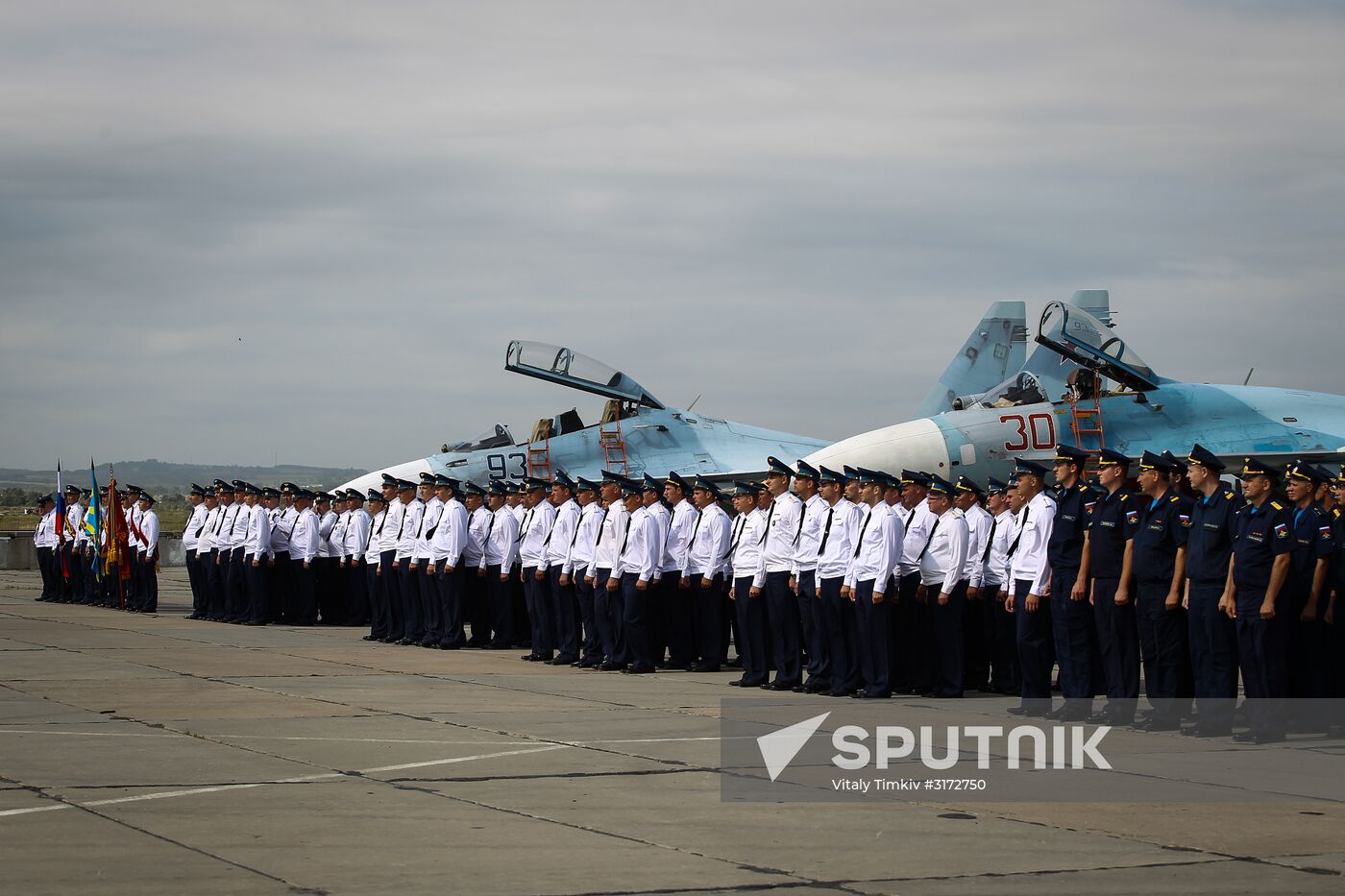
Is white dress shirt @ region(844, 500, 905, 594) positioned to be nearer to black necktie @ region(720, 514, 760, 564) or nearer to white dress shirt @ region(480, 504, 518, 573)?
black necktie @ region(720, 514, 760, 564)

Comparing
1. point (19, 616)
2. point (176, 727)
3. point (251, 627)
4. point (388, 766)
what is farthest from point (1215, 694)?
point (19, 616)

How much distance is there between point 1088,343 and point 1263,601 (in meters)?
10.2

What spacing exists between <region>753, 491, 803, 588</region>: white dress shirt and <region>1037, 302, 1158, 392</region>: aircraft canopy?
796 cm

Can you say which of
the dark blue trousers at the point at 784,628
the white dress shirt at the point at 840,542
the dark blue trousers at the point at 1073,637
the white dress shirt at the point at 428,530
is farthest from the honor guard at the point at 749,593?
the white dress shirt at the point at 428,530

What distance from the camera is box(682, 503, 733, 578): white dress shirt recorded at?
47.1 feet

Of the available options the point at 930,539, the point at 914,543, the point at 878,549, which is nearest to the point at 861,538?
the point at 878,549

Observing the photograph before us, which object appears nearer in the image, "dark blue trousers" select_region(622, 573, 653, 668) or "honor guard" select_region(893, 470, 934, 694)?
"honor guard" select_region(893, 470, 934, 694)

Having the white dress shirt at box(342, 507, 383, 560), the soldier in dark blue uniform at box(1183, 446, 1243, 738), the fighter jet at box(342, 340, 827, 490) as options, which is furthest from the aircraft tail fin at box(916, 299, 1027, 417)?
the soldier in dark blue uniform at box(1183, 446, 1243, 738)

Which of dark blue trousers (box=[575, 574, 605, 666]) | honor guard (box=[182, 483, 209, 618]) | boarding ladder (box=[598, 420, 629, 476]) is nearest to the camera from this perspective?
dark blue trousers (box=[575, 574, 605, 666])

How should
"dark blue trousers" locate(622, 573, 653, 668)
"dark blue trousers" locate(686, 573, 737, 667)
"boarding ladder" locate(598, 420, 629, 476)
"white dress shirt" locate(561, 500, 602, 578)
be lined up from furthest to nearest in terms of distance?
"boarding ladder" locate(598, 420, 629, 476), "white dress shirt" locate(561, 500, 602, 578), "dark blue trousers" locate(686, 573, 737, 667), "dark blue trousers" locate(622, 573, 653, 668)

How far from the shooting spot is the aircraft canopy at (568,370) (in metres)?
25.2

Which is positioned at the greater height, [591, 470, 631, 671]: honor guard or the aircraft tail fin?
the aircraft tail fin

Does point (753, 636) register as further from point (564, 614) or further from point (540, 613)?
point (540, 613)

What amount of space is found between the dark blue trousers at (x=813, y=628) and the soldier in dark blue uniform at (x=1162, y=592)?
2.89 meters
